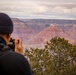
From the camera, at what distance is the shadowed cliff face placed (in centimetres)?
1032

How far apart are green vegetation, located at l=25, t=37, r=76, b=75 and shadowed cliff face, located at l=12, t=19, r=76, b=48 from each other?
1560 millimetres

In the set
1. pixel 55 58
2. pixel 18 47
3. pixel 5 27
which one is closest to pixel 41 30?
pixel 55 58

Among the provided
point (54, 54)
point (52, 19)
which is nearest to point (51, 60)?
point (54, 54)

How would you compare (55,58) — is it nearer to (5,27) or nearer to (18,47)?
(18,47)

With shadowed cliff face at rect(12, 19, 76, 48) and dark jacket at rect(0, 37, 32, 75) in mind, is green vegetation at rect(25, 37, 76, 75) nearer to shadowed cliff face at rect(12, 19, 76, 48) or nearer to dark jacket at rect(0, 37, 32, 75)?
shadowed cliff face at rect(12, 19, 76, 48)

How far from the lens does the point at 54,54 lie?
855cm

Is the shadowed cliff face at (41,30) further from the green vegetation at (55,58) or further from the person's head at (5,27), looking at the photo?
the person's head at (5,27)

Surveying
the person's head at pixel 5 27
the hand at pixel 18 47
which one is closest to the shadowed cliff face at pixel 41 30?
the hand at pixel 18 47

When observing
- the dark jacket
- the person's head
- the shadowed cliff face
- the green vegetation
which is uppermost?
the person's head

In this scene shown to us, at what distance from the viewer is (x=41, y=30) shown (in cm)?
1152

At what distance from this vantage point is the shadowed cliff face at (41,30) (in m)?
10.3

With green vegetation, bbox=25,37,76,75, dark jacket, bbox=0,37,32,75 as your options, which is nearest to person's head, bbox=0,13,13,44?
dark jacket, bbox=0,37,32,75

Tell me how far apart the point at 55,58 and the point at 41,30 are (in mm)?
3144

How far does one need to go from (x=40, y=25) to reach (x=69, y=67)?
9.82 ft
